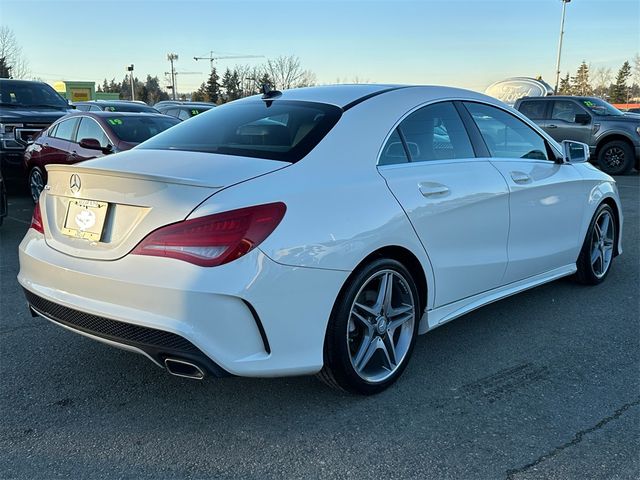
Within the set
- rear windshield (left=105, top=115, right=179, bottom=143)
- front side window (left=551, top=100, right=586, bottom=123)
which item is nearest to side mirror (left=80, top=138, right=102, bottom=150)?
rear windshield (left=105, top=115, right=179, bottom=143)

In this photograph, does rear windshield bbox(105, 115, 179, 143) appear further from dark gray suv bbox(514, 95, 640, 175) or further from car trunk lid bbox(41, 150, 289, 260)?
dark gray suv bbox(514, 95, 640, 175)

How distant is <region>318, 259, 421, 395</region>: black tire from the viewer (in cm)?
281

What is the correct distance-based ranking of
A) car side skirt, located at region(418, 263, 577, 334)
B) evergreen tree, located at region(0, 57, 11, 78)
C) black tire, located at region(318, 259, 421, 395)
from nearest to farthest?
1. black tire, located at region(318, 259, 421, 395)
2. car side skirt, located at region(418, 263, 577, 334)
3. evergreen tree, located at region(0, 57, 11, 78)

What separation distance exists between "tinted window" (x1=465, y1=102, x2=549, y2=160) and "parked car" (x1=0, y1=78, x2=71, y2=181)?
8.29 metres

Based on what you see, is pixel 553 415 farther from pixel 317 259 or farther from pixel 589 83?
pixel 589 83

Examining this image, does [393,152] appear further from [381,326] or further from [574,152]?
[574,152]

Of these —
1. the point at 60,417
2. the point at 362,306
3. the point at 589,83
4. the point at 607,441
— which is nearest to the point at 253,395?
the point at 362,306

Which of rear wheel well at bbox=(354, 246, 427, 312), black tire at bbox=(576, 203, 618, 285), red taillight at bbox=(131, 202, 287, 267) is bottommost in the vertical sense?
black tire at bbox=(576, 203, 618, 285)

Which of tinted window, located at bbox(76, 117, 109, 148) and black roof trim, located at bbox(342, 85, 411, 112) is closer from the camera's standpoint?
black roof trim, located at bbox(342, 85, 411, 112)

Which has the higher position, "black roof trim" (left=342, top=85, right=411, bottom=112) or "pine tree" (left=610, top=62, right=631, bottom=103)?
"pine tree" (left=610, top=62, right=631, bottom=103)

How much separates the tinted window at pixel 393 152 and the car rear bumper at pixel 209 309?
0.76m

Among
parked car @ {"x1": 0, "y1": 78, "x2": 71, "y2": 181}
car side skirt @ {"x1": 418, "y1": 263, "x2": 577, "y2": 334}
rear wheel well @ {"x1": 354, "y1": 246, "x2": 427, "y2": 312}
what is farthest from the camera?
parked car @ {"x1": 0, "y1": 78, "x2": 71, "y2": 181}

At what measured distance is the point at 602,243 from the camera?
5.14 meters

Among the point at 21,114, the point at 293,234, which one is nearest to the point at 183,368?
the point at 293,234
